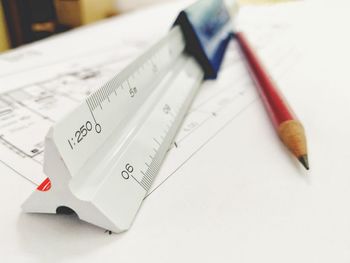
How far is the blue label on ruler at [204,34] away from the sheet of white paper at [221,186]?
45 mm

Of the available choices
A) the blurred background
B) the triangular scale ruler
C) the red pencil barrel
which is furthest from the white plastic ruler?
the blurred background

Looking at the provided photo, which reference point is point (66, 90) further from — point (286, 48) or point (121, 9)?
point (121, 9)

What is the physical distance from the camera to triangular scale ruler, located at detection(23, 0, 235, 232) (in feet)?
0.83

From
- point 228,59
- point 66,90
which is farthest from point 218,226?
point 228,59

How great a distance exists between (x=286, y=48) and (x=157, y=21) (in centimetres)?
52

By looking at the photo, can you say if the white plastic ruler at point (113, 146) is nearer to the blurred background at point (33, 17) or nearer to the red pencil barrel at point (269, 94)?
the red pencil barrel at point (269, 94)

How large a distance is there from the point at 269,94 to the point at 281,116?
0.08m

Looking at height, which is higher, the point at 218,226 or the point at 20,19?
the point at 20,19

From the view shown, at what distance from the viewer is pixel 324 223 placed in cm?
27

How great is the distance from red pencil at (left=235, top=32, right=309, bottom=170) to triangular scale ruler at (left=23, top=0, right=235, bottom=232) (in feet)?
0.39

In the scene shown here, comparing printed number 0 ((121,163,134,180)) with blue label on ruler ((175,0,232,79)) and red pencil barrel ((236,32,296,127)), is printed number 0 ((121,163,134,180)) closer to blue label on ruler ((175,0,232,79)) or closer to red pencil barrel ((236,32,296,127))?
red pencil barrel ((236,32,296,127))

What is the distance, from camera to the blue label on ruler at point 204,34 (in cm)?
59

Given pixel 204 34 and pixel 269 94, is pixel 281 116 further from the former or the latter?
pixel 204 34

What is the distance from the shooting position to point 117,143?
317mm
